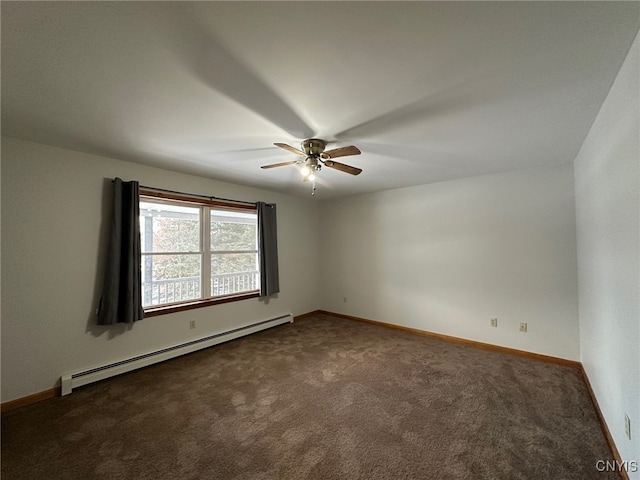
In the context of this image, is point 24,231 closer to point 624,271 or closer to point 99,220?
point 99,220

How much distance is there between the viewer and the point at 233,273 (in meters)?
4.17

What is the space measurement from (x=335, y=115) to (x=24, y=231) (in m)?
3.03

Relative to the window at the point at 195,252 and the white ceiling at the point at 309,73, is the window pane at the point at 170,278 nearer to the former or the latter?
the window at the point at 195,252

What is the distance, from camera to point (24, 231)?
94.2 inches

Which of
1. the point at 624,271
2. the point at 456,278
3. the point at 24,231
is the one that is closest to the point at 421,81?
the point at 624,271

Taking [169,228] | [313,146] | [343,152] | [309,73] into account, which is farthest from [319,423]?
→ [169,228]

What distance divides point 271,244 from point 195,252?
125 centimetres

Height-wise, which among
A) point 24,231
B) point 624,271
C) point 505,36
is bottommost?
point 624,271

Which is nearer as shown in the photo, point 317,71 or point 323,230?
point 317,71

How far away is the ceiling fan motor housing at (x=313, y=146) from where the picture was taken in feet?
7.61

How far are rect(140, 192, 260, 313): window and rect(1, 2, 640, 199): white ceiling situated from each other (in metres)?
1.14

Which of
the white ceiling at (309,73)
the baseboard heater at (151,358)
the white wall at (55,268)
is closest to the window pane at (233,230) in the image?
the white wall at (55,268)

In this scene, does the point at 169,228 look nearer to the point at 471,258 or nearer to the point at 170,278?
the point at 170,278

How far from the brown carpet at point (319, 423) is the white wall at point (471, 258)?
54 centimetres
